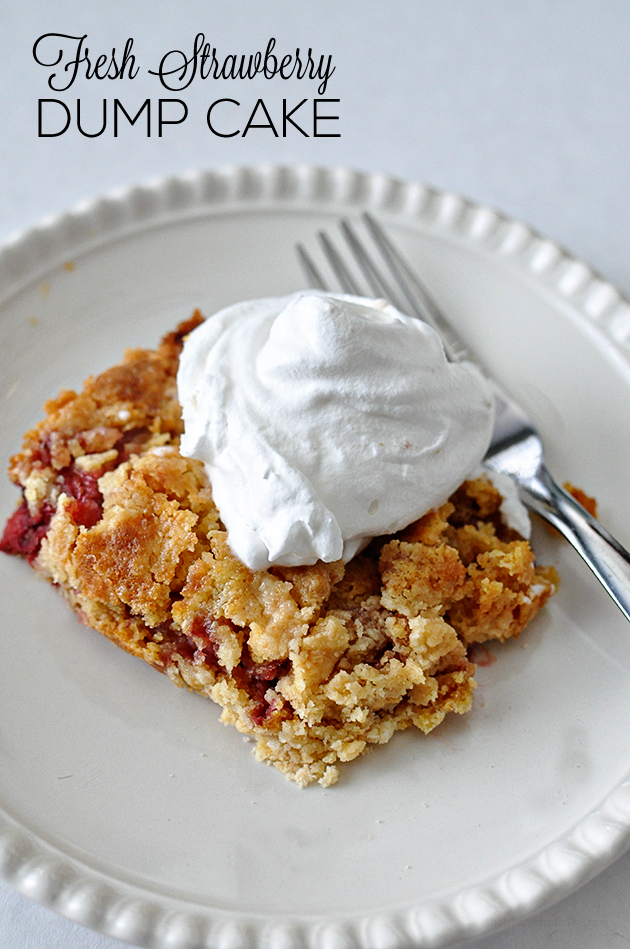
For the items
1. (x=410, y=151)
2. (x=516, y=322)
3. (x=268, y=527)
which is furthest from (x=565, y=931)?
(x=410, y=151)

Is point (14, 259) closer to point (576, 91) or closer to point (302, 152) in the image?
point (302, 152)

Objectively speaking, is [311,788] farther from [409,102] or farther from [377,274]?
[409,102]

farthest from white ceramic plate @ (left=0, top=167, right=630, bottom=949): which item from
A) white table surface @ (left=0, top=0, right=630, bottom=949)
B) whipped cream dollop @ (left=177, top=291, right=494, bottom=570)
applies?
white table surface @ (left=0, top=0, right=630, bottom=949)

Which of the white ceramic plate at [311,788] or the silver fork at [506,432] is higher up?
the silver fork at [506,432]

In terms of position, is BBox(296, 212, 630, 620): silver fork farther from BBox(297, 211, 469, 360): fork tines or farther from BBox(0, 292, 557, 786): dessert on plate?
BBox(0, 292, 557, 786): dessert on plate

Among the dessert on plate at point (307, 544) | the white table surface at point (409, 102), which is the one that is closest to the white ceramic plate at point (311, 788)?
the dessert on plate at point (307, 544)

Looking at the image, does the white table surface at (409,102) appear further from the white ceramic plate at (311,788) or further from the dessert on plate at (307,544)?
the dessert on plate at (307,544)
